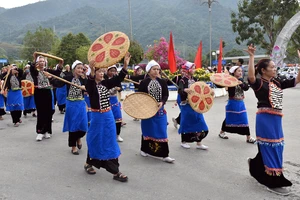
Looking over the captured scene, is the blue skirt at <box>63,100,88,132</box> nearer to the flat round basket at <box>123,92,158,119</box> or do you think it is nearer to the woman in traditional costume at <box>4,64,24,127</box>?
the flat round basket at <box>123,92,158,119</box>

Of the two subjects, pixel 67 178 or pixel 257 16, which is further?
pixel 257 16

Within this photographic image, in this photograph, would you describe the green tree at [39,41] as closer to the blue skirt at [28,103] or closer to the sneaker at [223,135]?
the blue skirt at [28,103]

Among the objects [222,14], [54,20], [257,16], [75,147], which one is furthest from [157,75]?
[54,20]

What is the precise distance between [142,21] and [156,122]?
410 ft

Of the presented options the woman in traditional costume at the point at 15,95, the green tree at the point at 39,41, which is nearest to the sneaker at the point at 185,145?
the woman in traditional costume at the point at 15,95

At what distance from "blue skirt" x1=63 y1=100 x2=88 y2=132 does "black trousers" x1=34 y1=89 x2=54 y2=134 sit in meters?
1.19

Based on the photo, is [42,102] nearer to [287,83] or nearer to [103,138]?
[103,138]

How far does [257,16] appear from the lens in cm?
2588

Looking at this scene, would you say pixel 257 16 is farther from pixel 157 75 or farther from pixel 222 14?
pixel 222 14

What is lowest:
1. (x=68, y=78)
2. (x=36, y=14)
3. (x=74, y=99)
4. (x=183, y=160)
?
(x=183, y=160)

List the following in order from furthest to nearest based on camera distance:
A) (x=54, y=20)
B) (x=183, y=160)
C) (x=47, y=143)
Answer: (x=54, y=20) < (x=47, y=143) < (x=183, y=160)

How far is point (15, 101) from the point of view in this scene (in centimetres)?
866

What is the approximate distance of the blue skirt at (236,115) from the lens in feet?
20.5

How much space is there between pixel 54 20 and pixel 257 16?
131m
